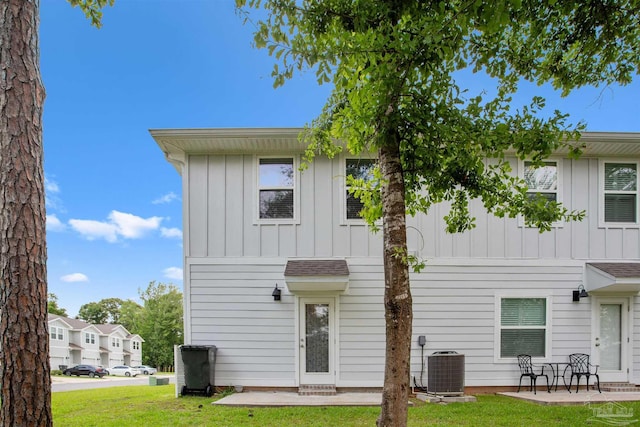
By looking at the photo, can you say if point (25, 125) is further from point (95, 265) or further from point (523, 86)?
point (95, 265)

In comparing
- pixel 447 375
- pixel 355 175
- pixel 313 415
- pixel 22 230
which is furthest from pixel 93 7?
pixel 447 375

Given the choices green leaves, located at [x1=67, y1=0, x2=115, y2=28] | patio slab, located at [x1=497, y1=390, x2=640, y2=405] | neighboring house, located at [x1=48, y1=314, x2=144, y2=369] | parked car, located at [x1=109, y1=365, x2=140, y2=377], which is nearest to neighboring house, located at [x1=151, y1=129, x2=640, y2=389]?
patio slab, located at [x1=497, y1=390, x2=640, y2=405]

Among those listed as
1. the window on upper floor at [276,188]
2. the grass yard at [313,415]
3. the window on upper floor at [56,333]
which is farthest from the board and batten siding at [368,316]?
the window on upper floor at [56,333]

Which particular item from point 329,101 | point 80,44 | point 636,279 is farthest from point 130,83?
point 636,279

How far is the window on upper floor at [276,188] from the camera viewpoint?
731cm

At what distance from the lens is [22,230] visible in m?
2.31

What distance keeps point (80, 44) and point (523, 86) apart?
748 inches

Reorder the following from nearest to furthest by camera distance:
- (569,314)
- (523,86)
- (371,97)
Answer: (371,97)
(523,86)
(569,314)

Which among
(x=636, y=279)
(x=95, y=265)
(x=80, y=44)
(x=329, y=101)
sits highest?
(x=80, y=44)

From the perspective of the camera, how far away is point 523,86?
534 centimetres

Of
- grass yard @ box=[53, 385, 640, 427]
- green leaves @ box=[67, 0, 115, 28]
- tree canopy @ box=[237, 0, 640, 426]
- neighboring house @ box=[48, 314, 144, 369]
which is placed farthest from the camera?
neighboring house @ box=[48, 314, 144, 369]

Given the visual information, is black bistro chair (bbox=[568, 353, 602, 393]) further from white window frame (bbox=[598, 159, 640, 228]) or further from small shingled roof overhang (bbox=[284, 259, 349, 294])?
small shingled roof overhang (bbox=[284, 259, 349, 294])

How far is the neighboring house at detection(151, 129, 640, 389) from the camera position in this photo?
23.0 feet

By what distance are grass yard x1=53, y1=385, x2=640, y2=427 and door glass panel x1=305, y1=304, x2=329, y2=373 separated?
1286 millimetres
